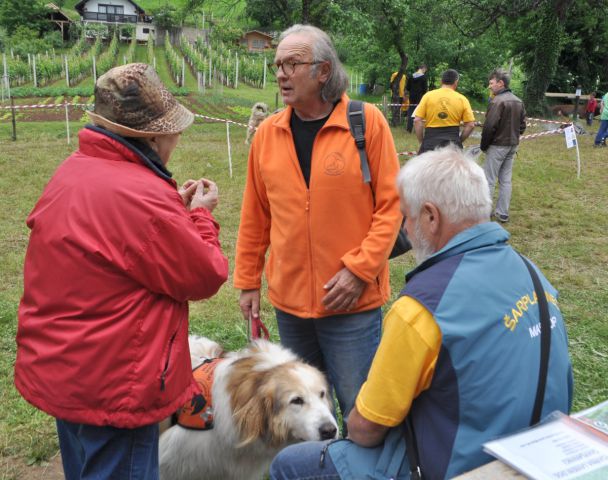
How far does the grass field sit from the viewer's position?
12.7 ft

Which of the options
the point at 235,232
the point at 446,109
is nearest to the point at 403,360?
the point at 235,232

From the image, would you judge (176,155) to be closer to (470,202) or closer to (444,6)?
(470,202)

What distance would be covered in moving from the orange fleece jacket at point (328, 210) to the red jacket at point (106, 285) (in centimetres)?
72

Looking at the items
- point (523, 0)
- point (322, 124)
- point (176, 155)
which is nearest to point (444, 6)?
point (523, 0)

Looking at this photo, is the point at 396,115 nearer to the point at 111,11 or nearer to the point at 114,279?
the point at 114,279

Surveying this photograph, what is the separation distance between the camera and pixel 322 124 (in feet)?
8.27

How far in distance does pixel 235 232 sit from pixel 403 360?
6.30 metres

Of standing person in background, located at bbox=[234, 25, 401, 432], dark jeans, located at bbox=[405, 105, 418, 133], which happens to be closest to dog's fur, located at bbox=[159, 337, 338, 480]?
standing person in background, located at bbox=[234, 25, 401, 432]

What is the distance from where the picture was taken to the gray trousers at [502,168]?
8.35 metres

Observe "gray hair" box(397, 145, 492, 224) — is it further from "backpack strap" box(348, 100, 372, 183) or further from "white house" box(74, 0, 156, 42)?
"white house" box(74, 0, 156, 42)

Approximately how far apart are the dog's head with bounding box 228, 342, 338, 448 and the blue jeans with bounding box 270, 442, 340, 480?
32cm

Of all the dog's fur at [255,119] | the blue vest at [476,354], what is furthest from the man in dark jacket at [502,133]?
the blue vest at [476,354]

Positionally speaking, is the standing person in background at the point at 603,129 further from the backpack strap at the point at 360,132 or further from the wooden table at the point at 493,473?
the wooden table at the point at 493,473

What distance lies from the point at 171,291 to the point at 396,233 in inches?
42.2
